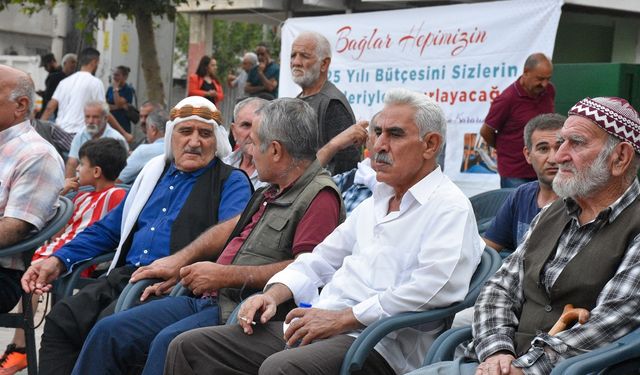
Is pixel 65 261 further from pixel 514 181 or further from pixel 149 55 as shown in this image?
pixel 149 55

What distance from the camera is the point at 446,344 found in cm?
400

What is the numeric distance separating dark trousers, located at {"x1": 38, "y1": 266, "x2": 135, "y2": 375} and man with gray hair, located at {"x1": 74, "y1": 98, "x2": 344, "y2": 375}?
0.39 m

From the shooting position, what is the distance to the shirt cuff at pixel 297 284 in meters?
4.61

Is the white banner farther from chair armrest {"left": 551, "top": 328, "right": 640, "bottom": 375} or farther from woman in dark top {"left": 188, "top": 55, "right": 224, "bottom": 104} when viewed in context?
chair armrest {"left": 551, "top": 328, "right": 640, "bottom": 375}

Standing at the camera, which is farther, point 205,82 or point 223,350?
point 205,82

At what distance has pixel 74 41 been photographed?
26406 mm

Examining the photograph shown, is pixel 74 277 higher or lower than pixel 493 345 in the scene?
lower

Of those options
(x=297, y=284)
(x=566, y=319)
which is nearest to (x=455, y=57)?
(x=297, y=284)

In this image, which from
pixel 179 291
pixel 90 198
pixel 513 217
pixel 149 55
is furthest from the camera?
pixel 149 55

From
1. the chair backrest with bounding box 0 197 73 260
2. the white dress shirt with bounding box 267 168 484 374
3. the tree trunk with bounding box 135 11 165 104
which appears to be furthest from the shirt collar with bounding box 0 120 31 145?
the tree trunk with bounding box 135 11 165 104

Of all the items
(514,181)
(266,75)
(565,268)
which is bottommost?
(514,181)

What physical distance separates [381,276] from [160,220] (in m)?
1.65

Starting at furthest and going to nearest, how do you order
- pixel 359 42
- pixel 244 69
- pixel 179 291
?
1. pixel 244 69
2. pixel 359 42
3. pixel 179 291

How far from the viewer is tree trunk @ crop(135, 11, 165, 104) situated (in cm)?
1692
